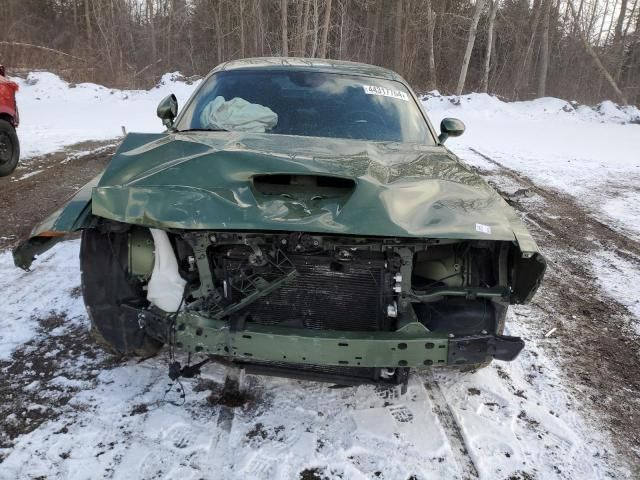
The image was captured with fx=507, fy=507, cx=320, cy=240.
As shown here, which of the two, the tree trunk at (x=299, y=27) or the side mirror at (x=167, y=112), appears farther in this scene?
the tree trunk at (x=299, y=27)

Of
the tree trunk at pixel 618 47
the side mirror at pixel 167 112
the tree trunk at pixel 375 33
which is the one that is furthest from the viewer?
the tree trunk at pixel 618 47

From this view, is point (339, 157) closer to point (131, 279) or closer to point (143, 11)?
point (131, 279)

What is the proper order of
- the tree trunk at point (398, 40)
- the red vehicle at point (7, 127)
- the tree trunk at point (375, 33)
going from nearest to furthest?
the red vehicle at point (7, 127), the tree trunk at point (398, 40), the tree trunk at point (375, 33)

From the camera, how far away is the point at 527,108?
66.3 feet

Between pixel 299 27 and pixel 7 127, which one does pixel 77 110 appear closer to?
pixel 7 127

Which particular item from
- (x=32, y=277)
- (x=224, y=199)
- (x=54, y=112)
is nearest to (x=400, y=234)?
(x=224, y=199)

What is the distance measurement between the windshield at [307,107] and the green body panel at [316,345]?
1.69 meters

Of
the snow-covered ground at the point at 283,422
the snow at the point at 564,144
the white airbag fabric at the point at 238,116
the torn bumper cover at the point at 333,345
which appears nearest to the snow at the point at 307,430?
the snow-covered ground at the point at 283,422

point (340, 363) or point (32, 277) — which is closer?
point (340, 363)

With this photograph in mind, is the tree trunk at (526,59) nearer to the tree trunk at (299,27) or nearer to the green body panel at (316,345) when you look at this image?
the tree trunk at (299,27)

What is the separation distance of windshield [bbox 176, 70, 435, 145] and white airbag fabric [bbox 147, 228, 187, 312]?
4.06ft

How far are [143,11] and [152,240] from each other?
34438 mm

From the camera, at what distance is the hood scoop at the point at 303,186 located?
98.5 inches

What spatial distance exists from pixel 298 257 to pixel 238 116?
1.54 m
